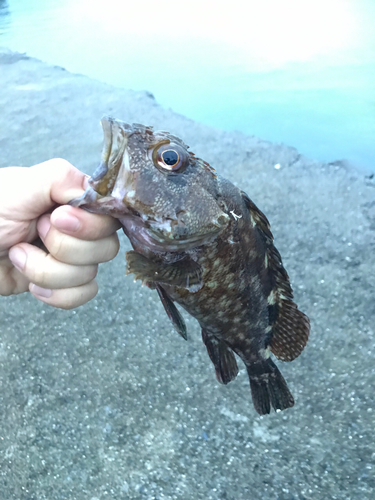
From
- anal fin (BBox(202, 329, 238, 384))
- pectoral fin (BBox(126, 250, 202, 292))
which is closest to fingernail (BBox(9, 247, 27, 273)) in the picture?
pectoral fin (BBox(126, 250, 202, 292))

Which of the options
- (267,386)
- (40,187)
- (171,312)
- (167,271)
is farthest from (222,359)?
(40,187)

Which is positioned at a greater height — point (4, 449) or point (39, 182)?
point (39, 182)

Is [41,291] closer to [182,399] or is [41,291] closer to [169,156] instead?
[169,156]

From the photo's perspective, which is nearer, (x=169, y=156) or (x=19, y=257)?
(x=169, y=156)

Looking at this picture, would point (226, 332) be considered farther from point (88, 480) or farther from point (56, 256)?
→ point (88, 480)

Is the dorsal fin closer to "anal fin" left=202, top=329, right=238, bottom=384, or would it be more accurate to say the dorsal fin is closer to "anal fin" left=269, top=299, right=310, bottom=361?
"anal fin" left=269, top=299, right=310, bottom=361

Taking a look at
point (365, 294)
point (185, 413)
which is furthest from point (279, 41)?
point (185, 413)
